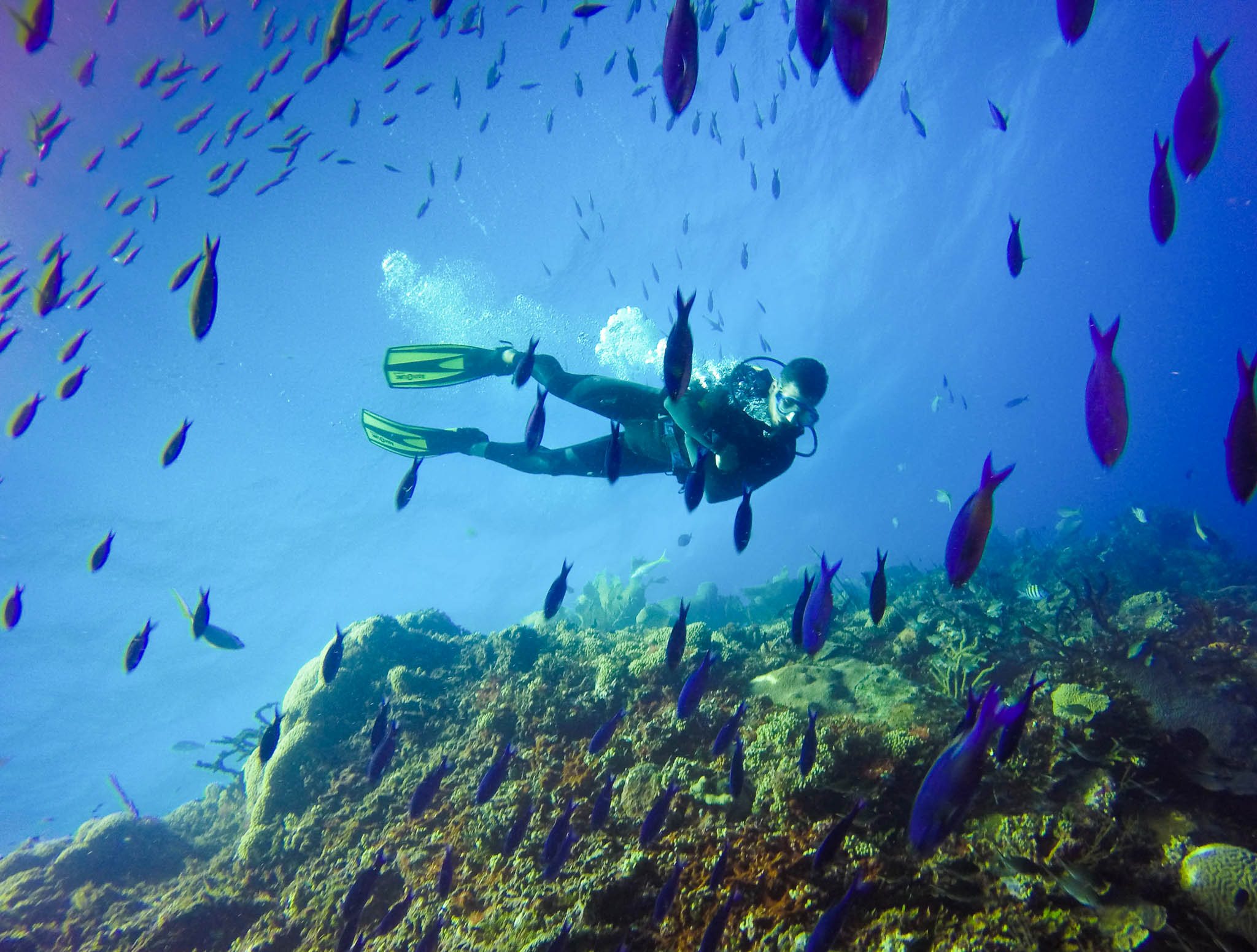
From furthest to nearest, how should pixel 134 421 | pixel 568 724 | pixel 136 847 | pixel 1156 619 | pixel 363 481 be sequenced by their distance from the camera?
pixel 363 481, pixel 134 421, pixel 136 847, pixel 1156 619, pixel 568 724

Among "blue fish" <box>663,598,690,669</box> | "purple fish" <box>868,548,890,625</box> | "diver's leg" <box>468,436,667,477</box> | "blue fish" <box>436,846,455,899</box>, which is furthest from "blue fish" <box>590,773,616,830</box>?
"diver's leg" <box>468,436,667,477</box>

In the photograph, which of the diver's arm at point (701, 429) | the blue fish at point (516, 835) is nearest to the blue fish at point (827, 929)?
the blue fish at point (516, 835)

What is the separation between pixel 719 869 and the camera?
255 centimetres

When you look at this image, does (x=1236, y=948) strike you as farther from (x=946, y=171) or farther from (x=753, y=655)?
(x=946, y=171)

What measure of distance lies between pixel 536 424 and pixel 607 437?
2.15m

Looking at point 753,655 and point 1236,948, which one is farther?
point 753,655

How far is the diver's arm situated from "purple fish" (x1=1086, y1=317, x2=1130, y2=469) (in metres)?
2.33

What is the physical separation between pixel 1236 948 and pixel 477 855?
14.1 ft

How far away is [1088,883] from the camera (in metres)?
2.30

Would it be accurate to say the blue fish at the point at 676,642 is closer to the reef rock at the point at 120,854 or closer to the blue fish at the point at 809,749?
the blue fish at the point at 809,749

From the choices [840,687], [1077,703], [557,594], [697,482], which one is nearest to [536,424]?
[697,482]

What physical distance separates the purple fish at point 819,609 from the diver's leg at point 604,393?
10.8ft

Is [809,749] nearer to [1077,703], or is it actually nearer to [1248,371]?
[1077,703]

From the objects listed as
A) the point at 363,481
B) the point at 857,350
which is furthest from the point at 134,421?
the point at 857,350
